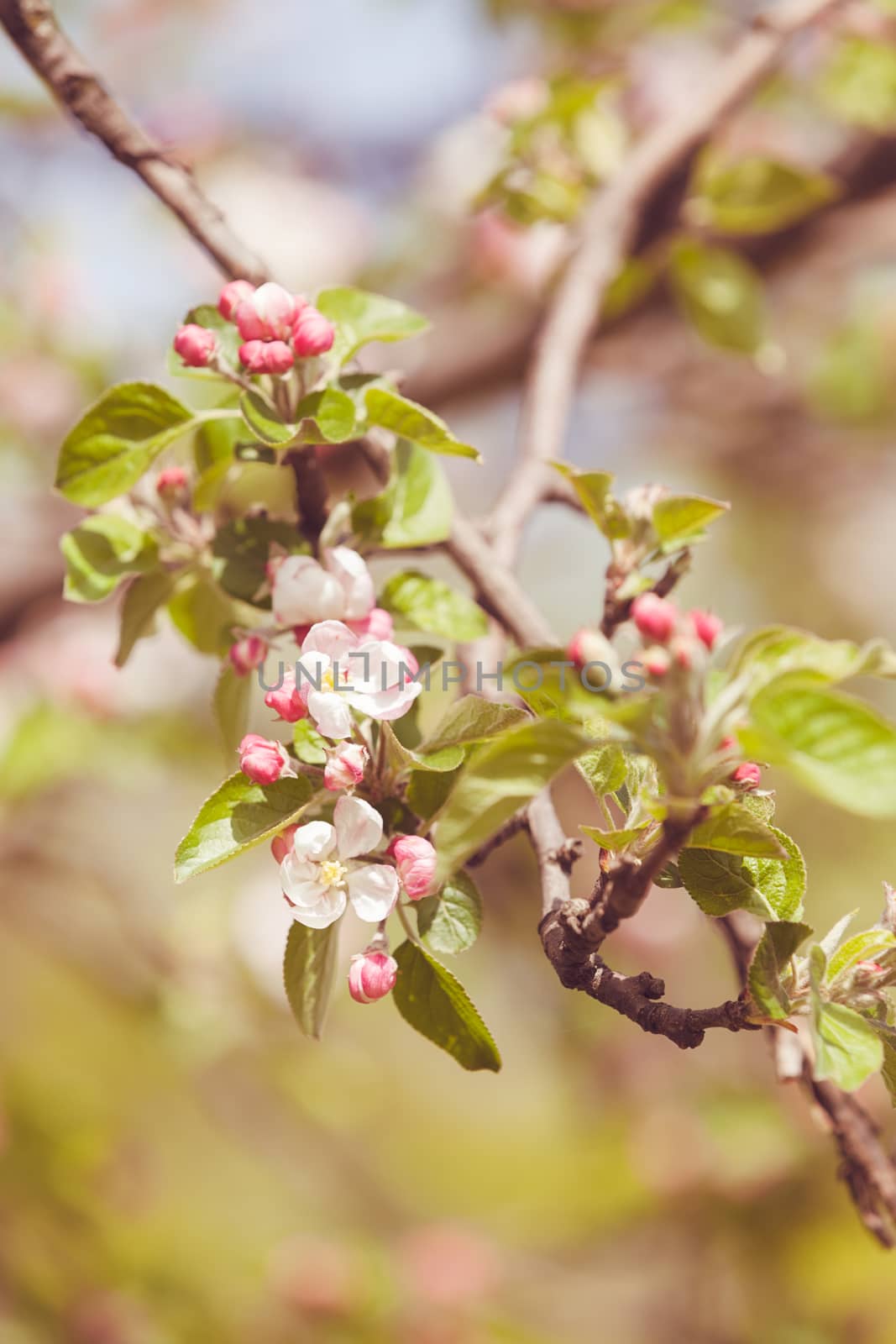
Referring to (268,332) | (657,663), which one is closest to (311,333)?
(268,332)

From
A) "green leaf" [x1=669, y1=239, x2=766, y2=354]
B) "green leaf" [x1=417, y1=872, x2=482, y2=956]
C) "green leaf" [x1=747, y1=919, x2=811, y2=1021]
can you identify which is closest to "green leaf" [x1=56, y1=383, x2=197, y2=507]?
"green leaf" [x1=417, y1=872, x2=482, y2=956]

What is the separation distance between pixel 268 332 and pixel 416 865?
0.24 meters

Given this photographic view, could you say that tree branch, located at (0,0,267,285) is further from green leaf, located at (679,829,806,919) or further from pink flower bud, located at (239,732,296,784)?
green leaf, located at (679,829,806,919)

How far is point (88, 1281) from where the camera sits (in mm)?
1619

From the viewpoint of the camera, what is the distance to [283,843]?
0.43 metres

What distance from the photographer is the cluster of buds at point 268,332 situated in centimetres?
45

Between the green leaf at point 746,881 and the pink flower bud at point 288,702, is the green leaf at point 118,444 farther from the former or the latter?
the green leaf at point 746,881

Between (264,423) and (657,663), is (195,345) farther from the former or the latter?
(657,663)

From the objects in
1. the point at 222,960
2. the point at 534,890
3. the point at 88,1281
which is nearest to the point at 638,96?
the point at 534,890

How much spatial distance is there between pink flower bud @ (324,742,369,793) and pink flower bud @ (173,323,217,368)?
0.62 feet

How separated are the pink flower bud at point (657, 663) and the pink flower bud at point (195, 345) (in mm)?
253

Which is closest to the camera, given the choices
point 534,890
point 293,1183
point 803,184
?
point 803,184

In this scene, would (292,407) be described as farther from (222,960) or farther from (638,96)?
(638,96)

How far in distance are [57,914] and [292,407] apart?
1.35 m
